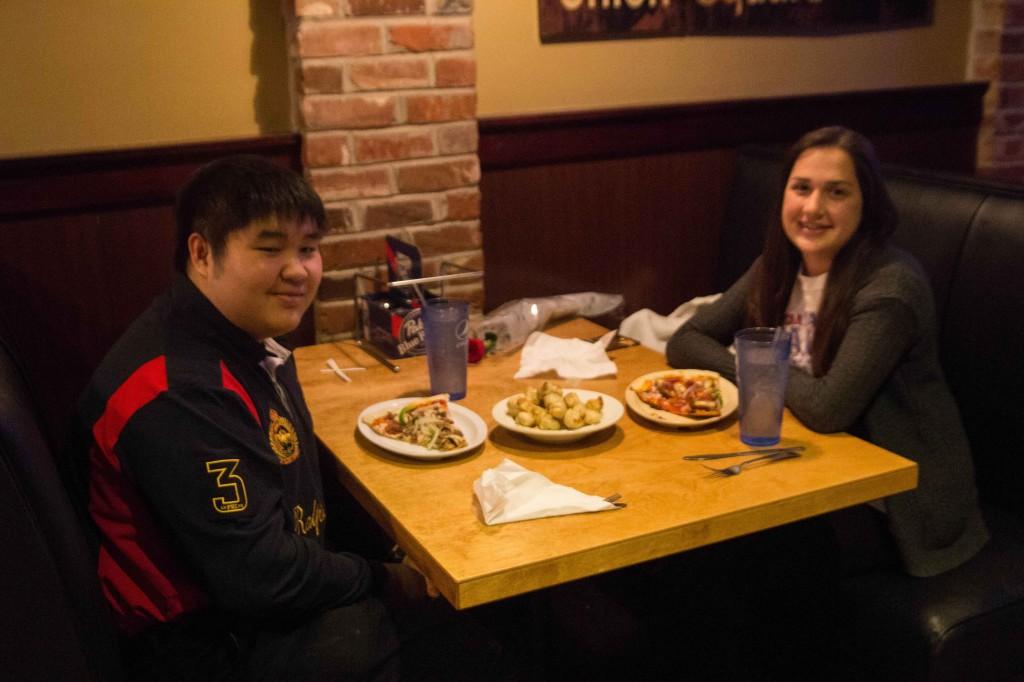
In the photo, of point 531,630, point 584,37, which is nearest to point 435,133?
point 584,37

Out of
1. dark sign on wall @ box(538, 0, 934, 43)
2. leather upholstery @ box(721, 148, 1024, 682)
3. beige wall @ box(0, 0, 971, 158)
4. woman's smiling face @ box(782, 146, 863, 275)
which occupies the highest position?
dark sign on wall @ box(538, 0, 934, 43)

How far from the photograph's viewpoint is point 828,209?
231cm

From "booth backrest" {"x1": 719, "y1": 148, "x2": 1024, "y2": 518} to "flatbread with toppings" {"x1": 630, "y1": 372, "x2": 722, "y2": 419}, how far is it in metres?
0.55

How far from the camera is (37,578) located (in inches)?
51.6

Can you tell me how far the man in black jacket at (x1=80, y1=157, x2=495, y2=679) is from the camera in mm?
1567

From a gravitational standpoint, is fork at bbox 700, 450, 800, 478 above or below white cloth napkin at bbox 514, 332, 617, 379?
below

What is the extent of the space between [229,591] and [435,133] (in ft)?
5.10

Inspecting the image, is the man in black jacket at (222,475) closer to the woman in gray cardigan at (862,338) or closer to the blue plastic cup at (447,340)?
the blue plastic cup at (447,340)

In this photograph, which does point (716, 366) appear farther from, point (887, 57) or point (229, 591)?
point (887, 57)

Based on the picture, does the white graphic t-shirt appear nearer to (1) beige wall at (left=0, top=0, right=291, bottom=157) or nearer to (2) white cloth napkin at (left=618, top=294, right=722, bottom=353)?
(2) white cloth napkin at (left=618, top=294, right=722, bottom=353)

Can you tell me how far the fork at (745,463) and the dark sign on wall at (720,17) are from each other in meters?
1.79

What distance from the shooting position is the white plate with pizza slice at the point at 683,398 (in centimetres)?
199

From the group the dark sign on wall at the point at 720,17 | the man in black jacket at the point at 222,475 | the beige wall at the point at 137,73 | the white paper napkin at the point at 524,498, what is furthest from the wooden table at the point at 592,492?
the dark sign on wall at the point at 720,17

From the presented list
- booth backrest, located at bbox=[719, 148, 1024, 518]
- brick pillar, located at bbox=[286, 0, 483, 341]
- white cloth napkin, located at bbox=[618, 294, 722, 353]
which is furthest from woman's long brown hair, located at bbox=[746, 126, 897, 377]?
brick pillar, located at bbox=[286, 0, 483, 341]
